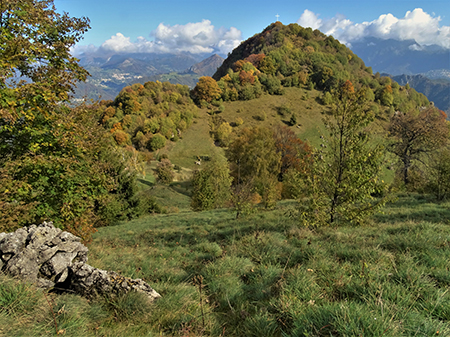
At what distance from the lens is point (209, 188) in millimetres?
28391

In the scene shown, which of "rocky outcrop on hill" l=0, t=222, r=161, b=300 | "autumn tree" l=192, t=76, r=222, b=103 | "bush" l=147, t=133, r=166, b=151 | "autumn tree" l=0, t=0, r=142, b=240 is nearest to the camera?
"rocky outcrop on hill" l=0, t=222, r=161, b=300

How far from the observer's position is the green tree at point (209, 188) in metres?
27.9

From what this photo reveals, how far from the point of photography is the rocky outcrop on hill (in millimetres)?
4047

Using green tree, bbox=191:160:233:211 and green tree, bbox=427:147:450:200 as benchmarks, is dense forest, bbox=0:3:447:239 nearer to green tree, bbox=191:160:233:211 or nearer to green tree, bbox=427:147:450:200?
green tree, bbox=191:160:233:211

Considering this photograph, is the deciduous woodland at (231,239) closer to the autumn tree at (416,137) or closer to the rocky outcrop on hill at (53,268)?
the rocky outcrop on hill at (53,268)

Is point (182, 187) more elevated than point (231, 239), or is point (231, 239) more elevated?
point (231, 239)

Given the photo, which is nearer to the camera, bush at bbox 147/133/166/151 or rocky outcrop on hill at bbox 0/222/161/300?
rocky outcrop on hill at bbox 0/222/161/300

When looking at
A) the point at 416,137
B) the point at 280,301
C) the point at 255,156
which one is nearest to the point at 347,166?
the point at 280,301

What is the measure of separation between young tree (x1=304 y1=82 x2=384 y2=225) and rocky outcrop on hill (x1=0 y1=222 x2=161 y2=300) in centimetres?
668

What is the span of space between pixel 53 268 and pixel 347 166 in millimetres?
9440

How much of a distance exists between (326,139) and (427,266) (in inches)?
223

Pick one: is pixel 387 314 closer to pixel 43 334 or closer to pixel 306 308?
pixel 306 308

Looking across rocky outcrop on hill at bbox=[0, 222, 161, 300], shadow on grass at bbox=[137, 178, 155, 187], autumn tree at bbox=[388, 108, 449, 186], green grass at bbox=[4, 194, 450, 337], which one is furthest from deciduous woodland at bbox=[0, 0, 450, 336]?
shadow on grass at bbox=[137, 178, 155, 187]

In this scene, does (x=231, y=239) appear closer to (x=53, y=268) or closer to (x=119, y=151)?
(x=53, y=268)
